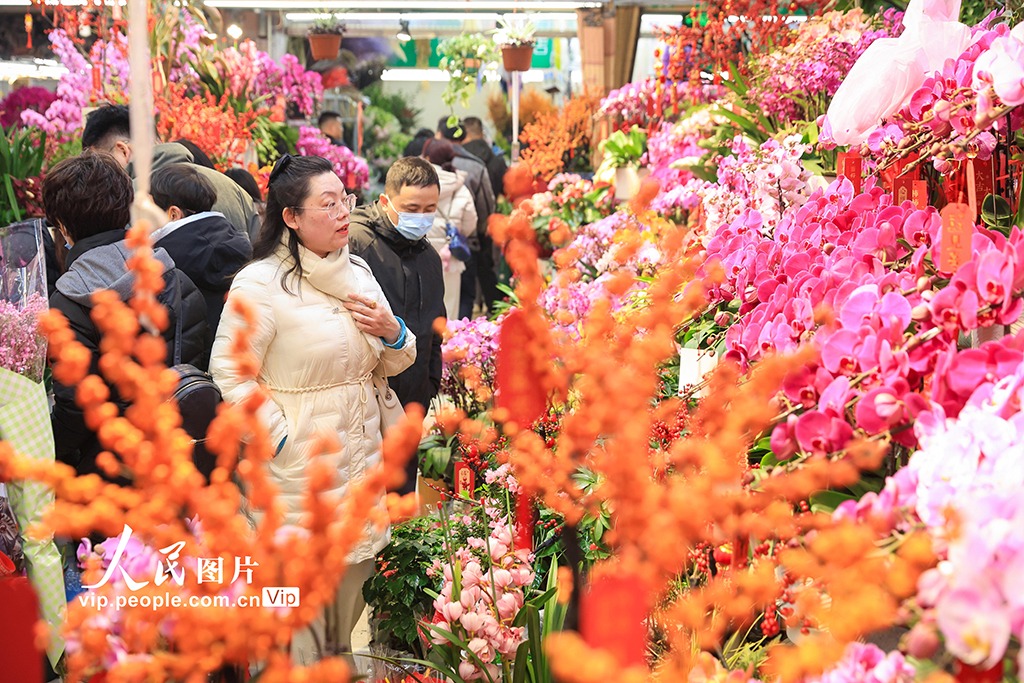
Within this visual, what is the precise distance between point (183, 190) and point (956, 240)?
2.21 meters

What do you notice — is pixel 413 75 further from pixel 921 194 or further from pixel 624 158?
pixel 921 194

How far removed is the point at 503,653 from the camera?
1495 millimetres

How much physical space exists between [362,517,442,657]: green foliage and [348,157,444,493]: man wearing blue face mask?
585 millimetres

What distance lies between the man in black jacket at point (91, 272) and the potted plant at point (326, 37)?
17.9 feet

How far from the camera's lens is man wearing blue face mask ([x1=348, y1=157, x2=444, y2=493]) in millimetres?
2732

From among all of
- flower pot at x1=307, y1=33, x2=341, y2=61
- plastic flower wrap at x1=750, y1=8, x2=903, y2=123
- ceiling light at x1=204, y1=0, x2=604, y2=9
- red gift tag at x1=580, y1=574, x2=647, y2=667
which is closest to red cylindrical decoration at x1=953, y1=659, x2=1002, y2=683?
red gift tag at x1=580, y1=574, x2=647, y2=667

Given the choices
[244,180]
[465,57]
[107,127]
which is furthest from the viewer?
[465,57]

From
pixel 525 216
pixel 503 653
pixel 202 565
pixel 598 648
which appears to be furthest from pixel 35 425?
pixel 598 648

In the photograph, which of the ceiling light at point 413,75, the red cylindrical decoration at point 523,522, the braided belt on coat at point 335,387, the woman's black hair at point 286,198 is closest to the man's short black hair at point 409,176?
the woman's black hair at point 286,198

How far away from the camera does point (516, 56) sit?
231 inches

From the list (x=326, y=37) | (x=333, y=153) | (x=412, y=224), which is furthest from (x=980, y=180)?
(x=326, y=37)

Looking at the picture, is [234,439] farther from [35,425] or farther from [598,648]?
[35,425]

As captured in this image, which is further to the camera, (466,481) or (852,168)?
(466,481)

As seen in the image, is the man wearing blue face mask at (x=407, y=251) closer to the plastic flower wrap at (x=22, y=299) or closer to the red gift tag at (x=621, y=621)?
the plastic flower wrap at (x=22, y=299)
